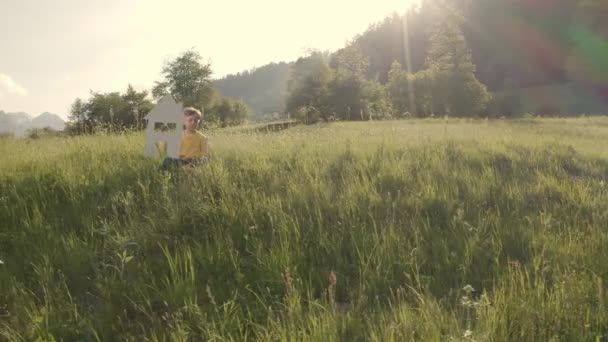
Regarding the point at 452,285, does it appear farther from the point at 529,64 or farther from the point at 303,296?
the point at 529,64

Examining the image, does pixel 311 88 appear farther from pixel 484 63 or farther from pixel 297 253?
pixel 484 63

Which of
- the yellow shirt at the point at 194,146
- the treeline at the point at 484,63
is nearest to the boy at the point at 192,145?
the yellow shirt at the point at 194,146

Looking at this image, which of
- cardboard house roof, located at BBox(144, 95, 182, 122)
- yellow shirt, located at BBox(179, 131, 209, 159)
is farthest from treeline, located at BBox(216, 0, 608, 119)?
yellow shirt, located at BBox(179, 131, 209, 159)

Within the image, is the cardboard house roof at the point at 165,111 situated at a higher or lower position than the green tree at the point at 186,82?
lower

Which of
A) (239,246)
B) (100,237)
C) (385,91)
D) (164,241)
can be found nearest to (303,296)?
(239,246)

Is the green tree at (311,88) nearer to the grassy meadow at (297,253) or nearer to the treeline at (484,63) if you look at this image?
the treeline at (484,63)

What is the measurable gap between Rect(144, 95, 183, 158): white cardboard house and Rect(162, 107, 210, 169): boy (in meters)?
0.13

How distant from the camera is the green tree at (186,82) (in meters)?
63.4

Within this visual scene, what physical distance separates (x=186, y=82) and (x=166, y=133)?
62.1 metres

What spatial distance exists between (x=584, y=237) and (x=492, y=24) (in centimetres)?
11742

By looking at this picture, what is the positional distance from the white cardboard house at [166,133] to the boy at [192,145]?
13cm

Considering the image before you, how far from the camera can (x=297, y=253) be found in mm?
3092

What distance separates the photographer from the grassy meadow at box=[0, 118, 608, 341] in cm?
221

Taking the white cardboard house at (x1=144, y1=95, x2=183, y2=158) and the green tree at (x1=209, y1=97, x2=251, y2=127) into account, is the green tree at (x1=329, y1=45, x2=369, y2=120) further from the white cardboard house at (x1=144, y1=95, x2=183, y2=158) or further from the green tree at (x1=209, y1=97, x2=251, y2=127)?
the white cardboard house at (x1=144, y1=95, x2=183, y2=158)
